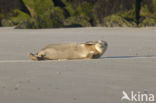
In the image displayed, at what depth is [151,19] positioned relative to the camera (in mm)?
20906

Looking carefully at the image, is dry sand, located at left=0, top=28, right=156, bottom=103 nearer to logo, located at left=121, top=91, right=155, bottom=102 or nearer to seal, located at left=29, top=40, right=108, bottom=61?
logo, located at left=121, top=91, right=155, bottom=102

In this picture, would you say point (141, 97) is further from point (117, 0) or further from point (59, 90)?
point (117, 0)

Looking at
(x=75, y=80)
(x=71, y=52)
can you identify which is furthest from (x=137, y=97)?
(x=71, y=52)

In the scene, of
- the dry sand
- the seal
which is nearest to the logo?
the dry sand

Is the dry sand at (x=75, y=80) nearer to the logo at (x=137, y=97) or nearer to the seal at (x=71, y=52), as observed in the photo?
the logo at (x=137, y=97)

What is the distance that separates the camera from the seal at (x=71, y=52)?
9094 millimetres

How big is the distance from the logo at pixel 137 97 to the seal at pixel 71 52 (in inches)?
149

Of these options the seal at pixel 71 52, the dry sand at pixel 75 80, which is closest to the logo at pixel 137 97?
the dry sand at pixel 75 80

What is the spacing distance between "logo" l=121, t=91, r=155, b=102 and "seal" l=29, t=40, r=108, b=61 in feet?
12.5

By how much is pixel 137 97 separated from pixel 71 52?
4077 millimetres

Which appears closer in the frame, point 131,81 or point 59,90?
point 59,90

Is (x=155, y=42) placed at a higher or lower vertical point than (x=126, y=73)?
lower

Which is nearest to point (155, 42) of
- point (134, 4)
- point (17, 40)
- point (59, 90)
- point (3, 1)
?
point (17, 40)

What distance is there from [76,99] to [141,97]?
663 mm
